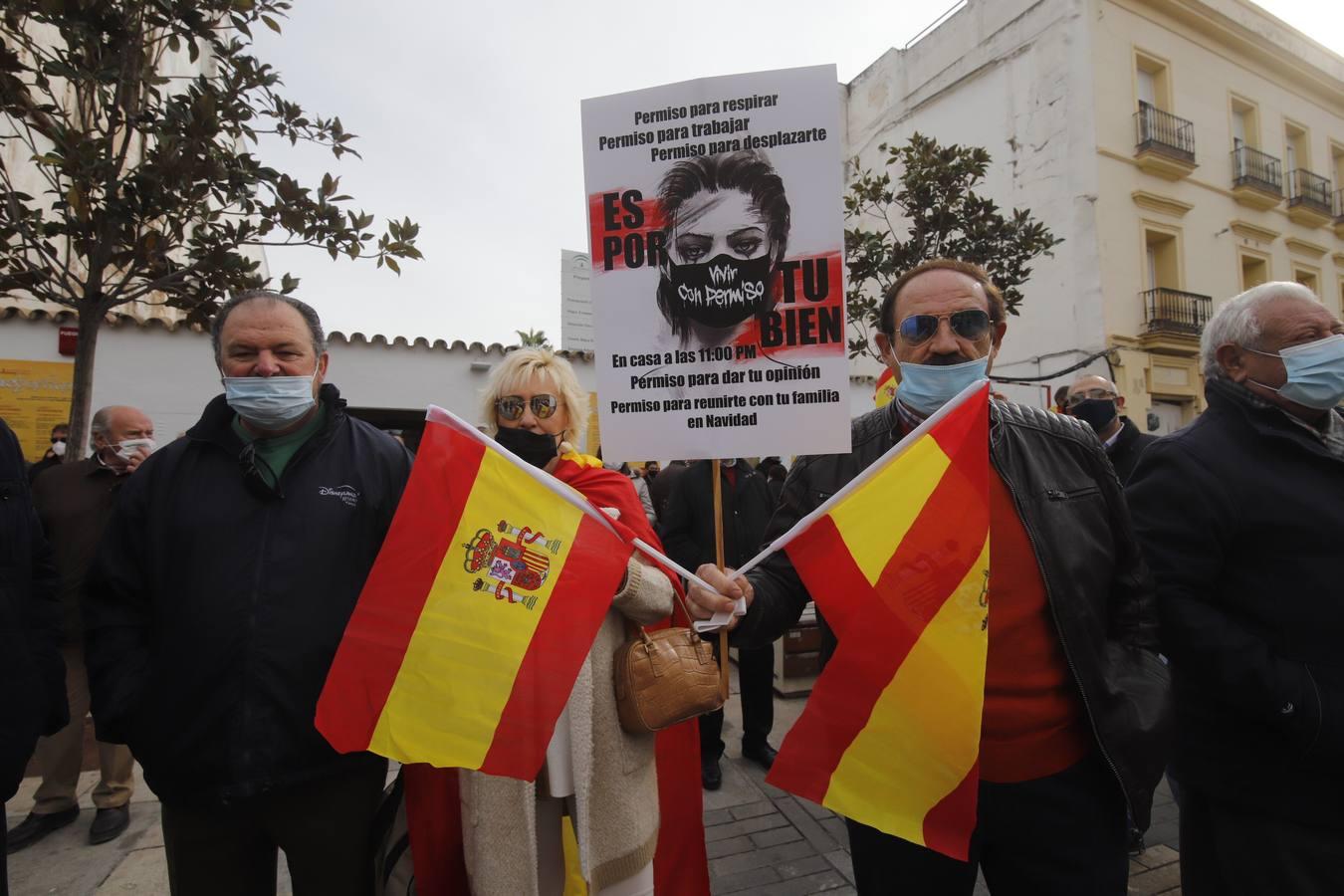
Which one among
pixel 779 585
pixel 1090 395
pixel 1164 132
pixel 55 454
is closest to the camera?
pixel 779 585

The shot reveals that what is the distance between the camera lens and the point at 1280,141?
1859 cm

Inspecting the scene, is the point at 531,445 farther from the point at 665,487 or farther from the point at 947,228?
the point at 947,228

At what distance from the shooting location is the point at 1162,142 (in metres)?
15.7

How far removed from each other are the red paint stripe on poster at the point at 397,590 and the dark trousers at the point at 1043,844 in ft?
4.46

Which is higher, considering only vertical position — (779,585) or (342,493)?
(342,493)

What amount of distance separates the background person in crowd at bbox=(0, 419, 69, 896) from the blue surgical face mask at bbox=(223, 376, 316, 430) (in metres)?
0.69

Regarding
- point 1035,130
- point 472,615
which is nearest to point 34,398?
point 472,615

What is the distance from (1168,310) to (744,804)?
16390mm

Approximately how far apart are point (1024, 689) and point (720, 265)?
4.39ft

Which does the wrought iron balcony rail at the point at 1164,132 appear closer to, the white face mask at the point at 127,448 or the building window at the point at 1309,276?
the building window at the point at 1309,276

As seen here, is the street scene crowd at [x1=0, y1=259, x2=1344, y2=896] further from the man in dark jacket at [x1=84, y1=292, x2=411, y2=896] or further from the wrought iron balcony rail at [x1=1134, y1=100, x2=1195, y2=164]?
the wrought iron balcony rail at [x1=1134, y1=100, x2=1195, y2=164]

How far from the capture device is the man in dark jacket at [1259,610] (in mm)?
1732

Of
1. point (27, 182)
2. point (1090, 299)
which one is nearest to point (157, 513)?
point (27, 182)

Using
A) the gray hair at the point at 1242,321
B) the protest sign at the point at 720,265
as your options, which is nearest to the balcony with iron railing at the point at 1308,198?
the gray hair at the point at 1242,321
